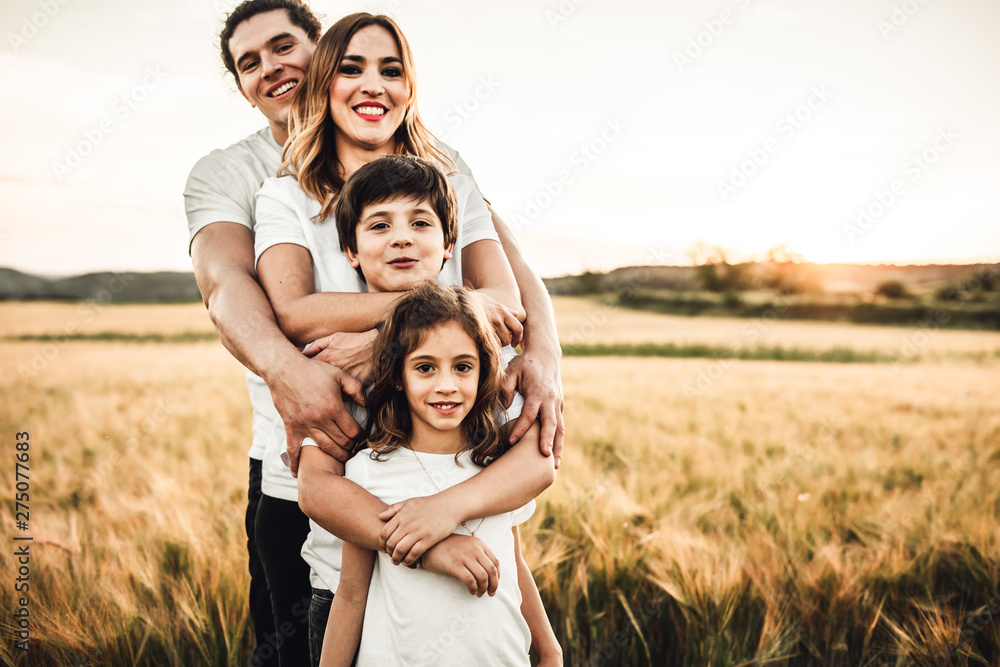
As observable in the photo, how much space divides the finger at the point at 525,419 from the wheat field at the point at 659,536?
1.26 metres

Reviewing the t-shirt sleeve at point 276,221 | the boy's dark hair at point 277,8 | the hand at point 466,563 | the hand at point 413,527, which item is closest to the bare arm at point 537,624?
the hand at point 466,563

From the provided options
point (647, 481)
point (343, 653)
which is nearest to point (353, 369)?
point (343, 653)

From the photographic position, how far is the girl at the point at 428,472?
1.50m

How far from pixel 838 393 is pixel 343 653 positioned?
271 inches

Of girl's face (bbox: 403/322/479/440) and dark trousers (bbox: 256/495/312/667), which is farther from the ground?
girl's face (bbox: 403/322/479/440)

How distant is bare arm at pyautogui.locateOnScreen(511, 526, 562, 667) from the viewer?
1.76 m

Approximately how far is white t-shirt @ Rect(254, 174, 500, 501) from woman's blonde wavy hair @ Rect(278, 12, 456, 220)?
4 centimetres

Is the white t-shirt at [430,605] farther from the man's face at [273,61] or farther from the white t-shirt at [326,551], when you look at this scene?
the man's face at [273,61]

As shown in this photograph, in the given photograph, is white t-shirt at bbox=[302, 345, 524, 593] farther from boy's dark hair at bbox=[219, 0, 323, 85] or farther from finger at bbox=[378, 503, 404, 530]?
boy's dark hair at bbox=[219, 0, 323, 85]

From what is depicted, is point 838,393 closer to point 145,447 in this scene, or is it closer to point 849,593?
point 849,593

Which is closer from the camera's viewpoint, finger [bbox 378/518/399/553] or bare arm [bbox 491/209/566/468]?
finger [bbox 378/518/399/553]

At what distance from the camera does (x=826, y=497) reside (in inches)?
150

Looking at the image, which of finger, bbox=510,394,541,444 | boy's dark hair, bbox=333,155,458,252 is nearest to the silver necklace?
finger, bbox=510,394,541,444

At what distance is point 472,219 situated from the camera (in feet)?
6.62
